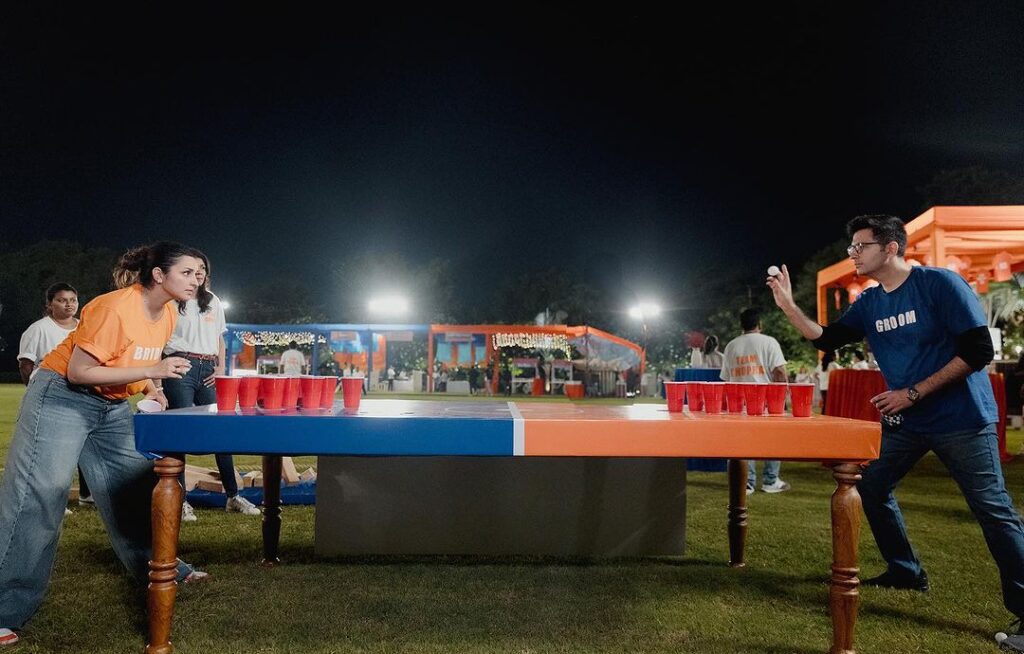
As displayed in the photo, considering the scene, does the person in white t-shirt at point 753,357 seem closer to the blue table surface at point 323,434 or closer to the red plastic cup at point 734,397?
the red plastic cup at point 734,397

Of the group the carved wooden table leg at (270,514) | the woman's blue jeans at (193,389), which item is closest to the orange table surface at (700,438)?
the carved wooden table leg at (270,514)

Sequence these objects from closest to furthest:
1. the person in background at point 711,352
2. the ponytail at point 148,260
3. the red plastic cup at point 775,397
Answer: the red plastic cup at point 775,397
the ponytail at point 148,260
the person in background at point 711,352

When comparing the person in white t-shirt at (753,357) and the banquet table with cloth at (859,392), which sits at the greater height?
the person in white t-shirt at (753,357)

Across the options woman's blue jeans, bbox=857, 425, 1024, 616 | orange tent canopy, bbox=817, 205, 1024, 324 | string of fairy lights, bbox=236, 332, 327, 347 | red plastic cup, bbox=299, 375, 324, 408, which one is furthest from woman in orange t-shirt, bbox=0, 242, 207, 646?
string of fairy lights, bbox=236, 332, 327, 347

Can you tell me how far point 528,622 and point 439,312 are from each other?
55.5m

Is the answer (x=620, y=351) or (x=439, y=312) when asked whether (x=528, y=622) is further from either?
(x=439, y=312)

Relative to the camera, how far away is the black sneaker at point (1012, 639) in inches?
111

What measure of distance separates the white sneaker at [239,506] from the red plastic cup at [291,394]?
287 centimetres

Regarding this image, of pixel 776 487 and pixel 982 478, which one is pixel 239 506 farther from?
pixel 776 487

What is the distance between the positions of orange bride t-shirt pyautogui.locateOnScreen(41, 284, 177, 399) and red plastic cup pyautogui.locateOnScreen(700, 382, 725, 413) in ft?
7.72

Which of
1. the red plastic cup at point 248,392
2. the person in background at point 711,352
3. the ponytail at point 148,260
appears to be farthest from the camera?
the person in background at point 711,352

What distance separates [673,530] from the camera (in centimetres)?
418

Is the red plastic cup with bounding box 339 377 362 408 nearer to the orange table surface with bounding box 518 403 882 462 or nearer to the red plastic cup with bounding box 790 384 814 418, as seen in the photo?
the orange table surface with bounding box 518 403 882 462

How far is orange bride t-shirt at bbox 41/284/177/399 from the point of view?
2738 millimetres
